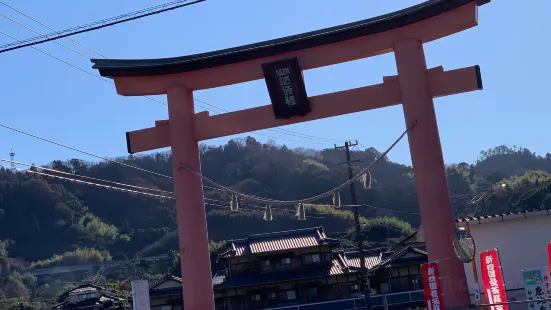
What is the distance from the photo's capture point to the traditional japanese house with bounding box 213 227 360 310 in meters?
38.4

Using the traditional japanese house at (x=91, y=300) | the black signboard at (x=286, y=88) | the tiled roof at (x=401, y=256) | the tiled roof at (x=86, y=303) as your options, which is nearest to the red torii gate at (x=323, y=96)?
the black signboard at (x=286, y=88)

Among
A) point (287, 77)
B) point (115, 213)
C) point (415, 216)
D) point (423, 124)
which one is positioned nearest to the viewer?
point (423, 124)

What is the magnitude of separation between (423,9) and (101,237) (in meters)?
92.2

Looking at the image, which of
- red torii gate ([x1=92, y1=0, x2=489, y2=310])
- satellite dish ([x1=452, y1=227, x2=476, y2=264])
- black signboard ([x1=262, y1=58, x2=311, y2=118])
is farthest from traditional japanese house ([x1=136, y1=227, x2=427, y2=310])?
satellite dish ([x1=452, y1=227, x2=476, y2=264])

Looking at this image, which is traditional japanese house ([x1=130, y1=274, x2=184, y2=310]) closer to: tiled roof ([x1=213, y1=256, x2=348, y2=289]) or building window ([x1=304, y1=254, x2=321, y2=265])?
A: tiled roof ([x1=213, y1=256, x2=348, y2=289])

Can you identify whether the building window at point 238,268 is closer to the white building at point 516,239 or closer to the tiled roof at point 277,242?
the tiled roof at point 277,242

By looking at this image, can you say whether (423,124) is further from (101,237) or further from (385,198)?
(101,237)

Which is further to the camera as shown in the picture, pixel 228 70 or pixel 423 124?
pixel 228 70

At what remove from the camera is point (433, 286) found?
11.2m

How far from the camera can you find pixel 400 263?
37844 mm

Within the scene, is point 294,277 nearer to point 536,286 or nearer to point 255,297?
point 255,297

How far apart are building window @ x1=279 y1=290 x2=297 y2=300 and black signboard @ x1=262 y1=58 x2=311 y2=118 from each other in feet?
90.3

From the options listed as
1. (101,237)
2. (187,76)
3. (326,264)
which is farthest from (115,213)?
(187,76)

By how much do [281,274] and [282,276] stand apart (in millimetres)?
324
